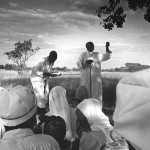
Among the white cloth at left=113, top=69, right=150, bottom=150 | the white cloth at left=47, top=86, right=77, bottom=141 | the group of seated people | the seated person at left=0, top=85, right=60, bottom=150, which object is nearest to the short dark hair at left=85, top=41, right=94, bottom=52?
the white cloth at left=47, top=86, right=77, bottom=141

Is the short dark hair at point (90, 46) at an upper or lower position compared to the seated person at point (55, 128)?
upper

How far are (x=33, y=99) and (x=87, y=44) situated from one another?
7685mm

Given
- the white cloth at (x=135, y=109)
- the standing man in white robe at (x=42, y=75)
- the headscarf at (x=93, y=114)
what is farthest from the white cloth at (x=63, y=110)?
the standing man in white robe at (x=42, y=75)

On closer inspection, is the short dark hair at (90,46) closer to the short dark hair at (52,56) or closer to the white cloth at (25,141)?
the short dark hair at (52,56)

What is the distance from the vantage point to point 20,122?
2.88 metres

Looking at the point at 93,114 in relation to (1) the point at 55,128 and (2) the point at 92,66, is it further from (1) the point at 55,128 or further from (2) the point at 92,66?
(2) the point at 92,66

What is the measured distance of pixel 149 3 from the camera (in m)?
12.5

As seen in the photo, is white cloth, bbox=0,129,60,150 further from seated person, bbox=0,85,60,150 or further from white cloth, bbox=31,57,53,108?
white cloth, bbox=31,57,53,108

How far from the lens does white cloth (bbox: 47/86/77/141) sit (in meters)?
4.84

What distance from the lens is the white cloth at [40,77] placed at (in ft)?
36.5

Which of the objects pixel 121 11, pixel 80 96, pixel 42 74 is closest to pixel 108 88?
pixel 121 11

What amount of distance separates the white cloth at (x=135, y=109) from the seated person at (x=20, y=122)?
1.25m

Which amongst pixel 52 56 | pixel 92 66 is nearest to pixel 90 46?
pixel 92 66

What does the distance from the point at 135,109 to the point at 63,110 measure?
363cm
